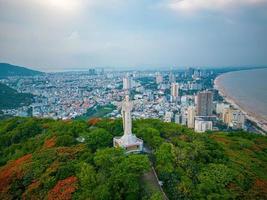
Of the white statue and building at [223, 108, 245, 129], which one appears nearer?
the white statue

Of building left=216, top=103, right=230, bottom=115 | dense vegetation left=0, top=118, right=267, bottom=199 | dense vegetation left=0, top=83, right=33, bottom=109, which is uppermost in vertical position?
dense vegetation left=0, top=118, right=267, bottom=199

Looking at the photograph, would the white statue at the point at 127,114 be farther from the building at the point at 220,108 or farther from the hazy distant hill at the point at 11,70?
the hazy distant hill at the point at 11,70

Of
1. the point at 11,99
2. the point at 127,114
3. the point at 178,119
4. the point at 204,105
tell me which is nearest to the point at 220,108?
the point at 204,105

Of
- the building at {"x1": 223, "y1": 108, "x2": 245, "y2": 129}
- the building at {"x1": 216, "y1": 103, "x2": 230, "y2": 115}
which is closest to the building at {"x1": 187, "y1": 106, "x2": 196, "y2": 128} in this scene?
the building at {"x1": 223, "y1": 108, "x2": 245, "y2": 129}

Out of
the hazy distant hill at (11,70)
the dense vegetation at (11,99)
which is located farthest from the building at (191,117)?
the hazy distant hill at (11,70)

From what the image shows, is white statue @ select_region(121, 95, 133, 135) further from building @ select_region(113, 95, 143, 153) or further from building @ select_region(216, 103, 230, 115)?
building @ select_region(216, 103, 230, 115)

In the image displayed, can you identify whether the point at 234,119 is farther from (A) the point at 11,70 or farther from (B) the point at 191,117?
(A) the point at 11,70

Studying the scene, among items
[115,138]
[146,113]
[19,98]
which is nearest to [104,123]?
[115,138]
